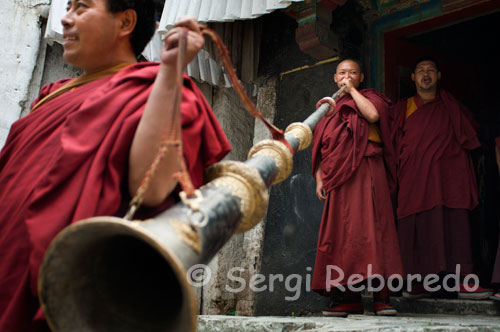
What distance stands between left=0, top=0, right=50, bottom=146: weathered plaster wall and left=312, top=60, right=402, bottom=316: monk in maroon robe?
2.68 m

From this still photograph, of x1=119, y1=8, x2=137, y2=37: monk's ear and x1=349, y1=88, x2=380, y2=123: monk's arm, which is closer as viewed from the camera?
x1=119, y1=8, x2=137, y2=37: monk's ear

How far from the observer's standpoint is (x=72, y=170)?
3.75 ft

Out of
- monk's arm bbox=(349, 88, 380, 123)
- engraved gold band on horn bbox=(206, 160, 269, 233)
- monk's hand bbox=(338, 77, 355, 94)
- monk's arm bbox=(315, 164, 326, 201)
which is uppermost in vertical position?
monk's hand bbox=(338, 77, 355, 94)

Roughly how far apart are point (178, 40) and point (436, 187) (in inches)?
120

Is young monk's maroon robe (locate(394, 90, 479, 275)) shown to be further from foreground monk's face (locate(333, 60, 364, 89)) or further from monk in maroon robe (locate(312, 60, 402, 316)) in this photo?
foreground monk's face (locate(333, 60, 364, 89))

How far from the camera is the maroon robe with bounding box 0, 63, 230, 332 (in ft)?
3.64

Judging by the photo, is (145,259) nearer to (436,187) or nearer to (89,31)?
(89,31)

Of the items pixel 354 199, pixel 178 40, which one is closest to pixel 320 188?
pixel 354 199

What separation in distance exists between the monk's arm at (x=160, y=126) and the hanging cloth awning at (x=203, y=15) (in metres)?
2.61

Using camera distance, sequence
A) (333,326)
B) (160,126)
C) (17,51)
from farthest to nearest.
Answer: (17,51) → (333,326) → (160,126)

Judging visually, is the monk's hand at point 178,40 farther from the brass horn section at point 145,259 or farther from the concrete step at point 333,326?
the concrete step at point 333,326

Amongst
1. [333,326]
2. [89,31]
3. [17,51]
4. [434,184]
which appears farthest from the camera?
[17,51]

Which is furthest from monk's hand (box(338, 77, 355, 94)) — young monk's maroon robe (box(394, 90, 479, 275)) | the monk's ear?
the monk's ear

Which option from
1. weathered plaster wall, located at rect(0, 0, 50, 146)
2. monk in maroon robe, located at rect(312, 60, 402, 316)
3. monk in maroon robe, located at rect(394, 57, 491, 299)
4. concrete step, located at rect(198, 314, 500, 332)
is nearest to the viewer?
concrete step, located at rect(198, 314, 500, 332)
